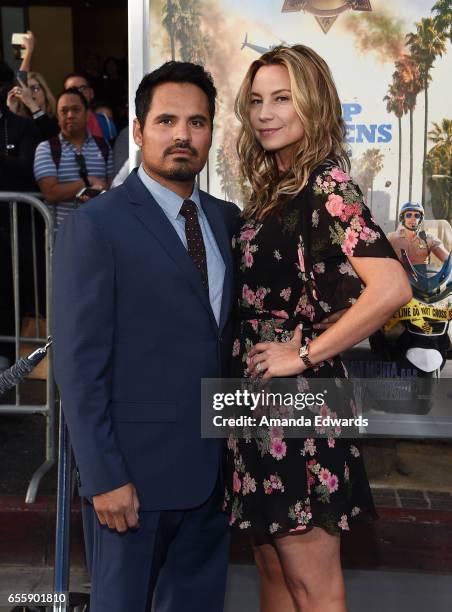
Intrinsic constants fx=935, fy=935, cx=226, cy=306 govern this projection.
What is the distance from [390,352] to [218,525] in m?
2.08

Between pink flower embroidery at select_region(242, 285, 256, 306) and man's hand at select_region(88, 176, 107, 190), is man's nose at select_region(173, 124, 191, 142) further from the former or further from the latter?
man's hand at select_region(88, 176, 107, 190)

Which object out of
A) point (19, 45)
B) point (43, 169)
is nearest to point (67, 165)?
point (43, 169)

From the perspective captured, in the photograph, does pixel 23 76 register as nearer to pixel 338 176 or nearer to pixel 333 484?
pixel 338 176

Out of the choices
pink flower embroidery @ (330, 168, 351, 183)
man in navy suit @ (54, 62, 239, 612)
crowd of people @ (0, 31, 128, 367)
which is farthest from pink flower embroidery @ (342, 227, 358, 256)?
crowd of people @ (0, 31, 128, 367)

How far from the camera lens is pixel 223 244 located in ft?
8.95

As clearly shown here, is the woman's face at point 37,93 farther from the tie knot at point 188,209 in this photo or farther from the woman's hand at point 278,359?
the woman's hand at point 278,359

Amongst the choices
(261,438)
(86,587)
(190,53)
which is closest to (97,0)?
(190,53)

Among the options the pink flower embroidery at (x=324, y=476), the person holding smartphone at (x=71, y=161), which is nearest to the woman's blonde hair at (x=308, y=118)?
the pink flower embroidery at (x=324, y=476)

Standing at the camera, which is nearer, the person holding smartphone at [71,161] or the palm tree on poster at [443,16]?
the palm tree on poster at [443,16]

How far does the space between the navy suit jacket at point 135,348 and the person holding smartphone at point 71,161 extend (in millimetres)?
3593

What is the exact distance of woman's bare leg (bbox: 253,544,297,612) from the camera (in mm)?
2791

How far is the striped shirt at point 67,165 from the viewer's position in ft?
A: 20.2

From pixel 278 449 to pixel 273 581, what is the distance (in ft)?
1.52

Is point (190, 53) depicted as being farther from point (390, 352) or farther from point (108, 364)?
point (108, 364)
